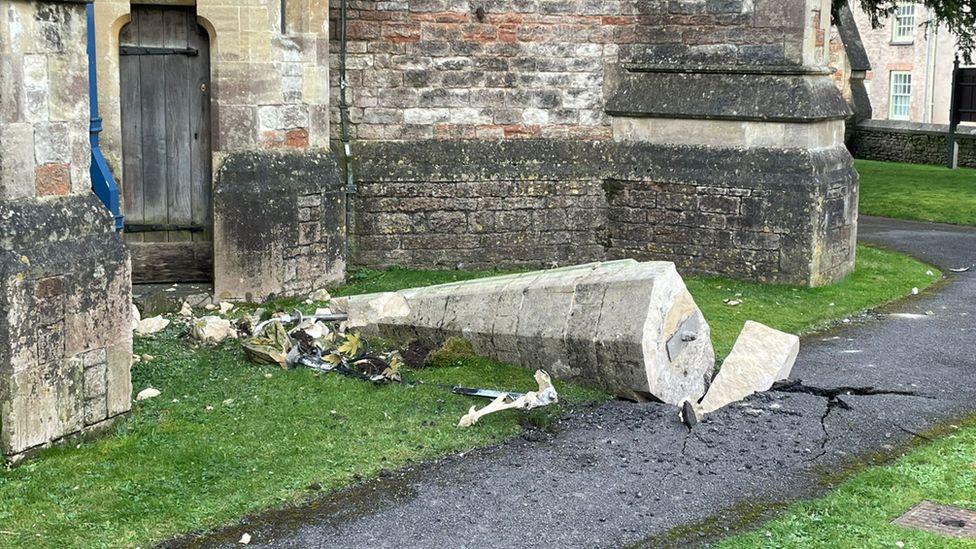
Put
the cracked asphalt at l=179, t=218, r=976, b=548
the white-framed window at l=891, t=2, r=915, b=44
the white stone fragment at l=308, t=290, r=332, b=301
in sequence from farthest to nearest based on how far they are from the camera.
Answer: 1. the white-framed window at l=891, t=2, r=915, b=44
2. the white stone fragment at l=308, t=290, r=332, b=301
3. the cracked asphalt at l=179, t=218, r=976, b=548

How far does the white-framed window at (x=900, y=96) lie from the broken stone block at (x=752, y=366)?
3379 centimetres

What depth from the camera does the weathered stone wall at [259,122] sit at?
37.6 ft

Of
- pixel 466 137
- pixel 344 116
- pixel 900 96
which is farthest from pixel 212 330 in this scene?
pixel 900 96

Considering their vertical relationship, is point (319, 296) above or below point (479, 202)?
below

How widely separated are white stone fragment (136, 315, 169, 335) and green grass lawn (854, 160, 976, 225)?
13.4 metres

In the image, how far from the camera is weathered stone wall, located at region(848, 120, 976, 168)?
2916cm

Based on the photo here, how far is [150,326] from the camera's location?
10492mm

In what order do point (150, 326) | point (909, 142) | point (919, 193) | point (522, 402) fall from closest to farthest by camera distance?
point (522, 402) < point (150, 326) < point (919, 193) < point (909, 142)

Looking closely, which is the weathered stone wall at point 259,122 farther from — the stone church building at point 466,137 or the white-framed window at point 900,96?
the white-framed window at point 900,96

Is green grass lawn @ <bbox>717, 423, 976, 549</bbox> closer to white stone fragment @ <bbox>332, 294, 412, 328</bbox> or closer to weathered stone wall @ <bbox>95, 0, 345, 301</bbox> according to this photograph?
white stone fragment @ <bbox>332, 294, 412, 328</bbox>

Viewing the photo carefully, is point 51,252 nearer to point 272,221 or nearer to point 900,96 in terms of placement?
point 272,221

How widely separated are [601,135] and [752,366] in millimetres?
5827

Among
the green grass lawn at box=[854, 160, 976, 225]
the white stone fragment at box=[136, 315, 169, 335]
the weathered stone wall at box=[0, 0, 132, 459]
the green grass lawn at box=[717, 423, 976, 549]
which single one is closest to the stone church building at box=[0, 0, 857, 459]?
the white stone fragment at box=[136, 315, 169, 335]

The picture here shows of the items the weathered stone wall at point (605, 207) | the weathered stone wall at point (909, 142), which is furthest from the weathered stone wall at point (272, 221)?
the weathered stone wall at point (909, 142)
